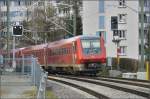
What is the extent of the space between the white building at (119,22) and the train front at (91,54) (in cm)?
4570

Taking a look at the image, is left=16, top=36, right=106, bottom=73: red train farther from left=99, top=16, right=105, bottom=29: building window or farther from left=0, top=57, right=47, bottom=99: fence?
left=99, top=16, right=105, bottom=29: building window

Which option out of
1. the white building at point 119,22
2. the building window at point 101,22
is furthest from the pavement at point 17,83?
the building window at point 101,22

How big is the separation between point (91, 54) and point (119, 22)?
4934cm

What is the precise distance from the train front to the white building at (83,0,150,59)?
45695 millimetres

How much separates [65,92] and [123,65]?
133ft

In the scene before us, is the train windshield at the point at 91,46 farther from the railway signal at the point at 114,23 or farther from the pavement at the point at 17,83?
the railway signal at the point at 114,23

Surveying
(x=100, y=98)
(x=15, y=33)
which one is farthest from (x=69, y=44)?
(x=100, y=98)

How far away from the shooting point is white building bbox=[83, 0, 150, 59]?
92.1m

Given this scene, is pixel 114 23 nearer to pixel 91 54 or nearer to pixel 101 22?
pixel 101 22

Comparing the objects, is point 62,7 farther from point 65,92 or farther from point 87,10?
point 65,92

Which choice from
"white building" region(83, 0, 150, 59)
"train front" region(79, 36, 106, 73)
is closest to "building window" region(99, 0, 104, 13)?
"white building" region(83, 0, 150, 59)

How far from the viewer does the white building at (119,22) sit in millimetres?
92062

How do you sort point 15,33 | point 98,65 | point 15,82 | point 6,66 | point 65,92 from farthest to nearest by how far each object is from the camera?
1. point 98,65
2. point 6,66
3. point 15,33
4. point 15,82
5. point 65,92

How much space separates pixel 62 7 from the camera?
104 m
